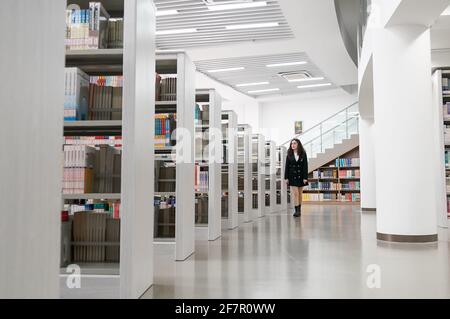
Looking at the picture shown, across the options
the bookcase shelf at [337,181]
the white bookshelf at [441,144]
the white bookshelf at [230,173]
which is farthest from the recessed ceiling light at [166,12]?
the bookcase shelf at [337,181]

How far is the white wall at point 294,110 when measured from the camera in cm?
1788

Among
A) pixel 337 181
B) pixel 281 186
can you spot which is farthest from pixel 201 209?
pixel 337 181

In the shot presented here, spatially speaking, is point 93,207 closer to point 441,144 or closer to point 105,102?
point 105,102

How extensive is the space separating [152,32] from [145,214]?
1.24 m

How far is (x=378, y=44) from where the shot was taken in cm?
525

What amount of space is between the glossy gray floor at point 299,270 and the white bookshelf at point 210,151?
0.85 feet

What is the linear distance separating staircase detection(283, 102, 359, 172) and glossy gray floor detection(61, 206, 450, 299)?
33.7 ft

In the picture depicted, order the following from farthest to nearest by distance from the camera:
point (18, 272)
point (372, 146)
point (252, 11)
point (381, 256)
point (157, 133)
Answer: point (372, 146)
point (252, 11)
point (157, 133)
point (381, 256)
point (18, 272)

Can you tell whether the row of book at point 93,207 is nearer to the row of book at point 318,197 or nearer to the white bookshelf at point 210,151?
the white bookshelf at point 210,151

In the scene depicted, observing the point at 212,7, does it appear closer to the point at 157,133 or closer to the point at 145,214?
the point at 157,133

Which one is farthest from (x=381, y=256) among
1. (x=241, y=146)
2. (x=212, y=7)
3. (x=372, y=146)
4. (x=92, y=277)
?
(x=372, y=146)

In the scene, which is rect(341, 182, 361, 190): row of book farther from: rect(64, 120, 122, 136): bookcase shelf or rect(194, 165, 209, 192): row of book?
rect(64, 120, 122, 136): bookcase shelf

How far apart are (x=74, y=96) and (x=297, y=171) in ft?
20.7

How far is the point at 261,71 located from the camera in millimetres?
13672
